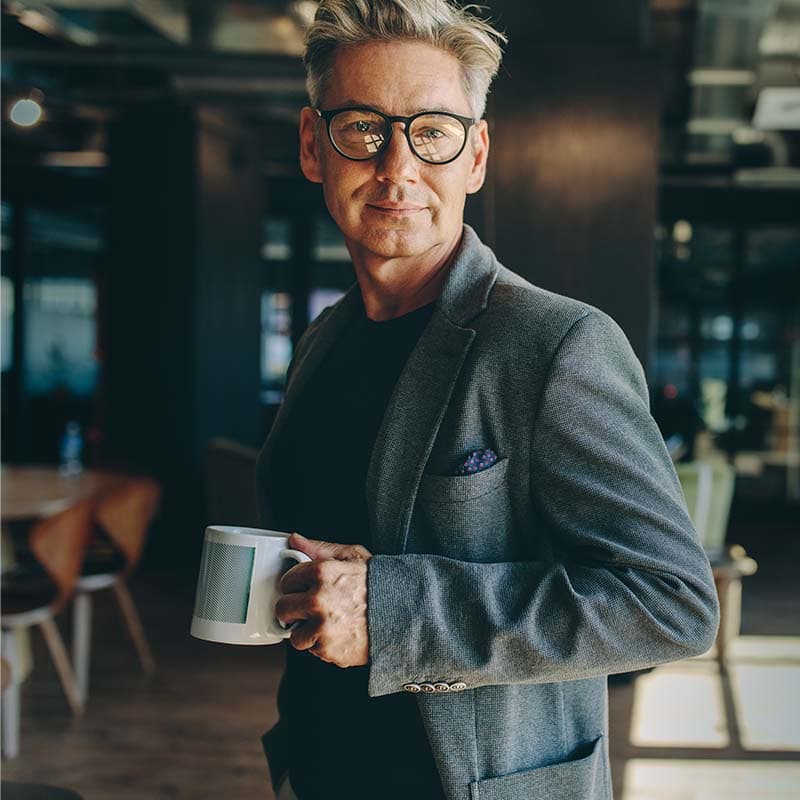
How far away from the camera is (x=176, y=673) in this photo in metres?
4.90

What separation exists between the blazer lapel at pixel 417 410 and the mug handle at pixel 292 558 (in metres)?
0.08

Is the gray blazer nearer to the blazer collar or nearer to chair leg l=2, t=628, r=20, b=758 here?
the blazer collar

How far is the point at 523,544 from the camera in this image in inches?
40.0

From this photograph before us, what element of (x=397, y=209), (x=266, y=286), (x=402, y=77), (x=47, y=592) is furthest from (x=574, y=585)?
(x=266, y=286)

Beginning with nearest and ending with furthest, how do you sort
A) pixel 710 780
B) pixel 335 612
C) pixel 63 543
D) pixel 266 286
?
pixel 335 612
pixel 710 780
pixel 63 543
pixel 266 286

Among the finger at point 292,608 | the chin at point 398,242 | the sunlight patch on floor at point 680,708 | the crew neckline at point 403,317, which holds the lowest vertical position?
the sunlight patch on floor at point 680,708

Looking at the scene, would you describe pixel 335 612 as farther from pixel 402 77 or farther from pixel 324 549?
pixel 402 77

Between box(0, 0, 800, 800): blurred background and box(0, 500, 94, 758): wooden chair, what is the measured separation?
104 mm

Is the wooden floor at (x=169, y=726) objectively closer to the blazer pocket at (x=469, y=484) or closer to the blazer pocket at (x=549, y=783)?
the blazer pocket at (x=549, y=783)

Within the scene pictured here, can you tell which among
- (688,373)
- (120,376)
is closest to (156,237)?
(120,376)

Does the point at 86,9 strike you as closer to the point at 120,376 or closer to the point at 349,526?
the point at 120,376

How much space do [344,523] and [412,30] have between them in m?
0.55

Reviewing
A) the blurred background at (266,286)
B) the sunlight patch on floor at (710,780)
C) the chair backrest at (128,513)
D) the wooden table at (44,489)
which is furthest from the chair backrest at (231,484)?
the sunlight patch on floor at (710,780)

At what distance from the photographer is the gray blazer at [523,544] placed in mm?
917
